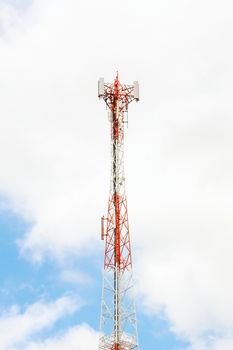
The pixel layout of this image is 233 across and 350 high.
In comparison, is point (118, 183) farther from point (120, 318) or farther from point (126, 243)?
point (120, 318)

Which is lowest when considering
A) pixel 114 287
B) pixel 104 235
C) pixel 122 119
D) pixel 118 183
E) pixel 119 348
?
pixel 119 348

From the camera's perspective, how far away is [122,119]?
10125cm

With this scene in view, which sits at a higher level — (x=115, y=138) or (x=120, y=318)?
A: (x=115, y=138)

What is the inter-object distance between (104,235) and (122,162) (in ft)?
31.4

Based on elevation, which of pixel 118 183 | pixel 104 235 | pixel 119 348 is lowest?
pixel 119 348

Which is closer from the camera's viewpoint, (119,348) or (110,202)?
(119,348)

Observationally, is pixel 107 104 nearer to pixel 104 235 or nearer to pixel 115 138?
pixel 115 138

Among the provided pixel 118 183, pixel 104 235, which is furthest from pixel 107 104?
pixel 104 235

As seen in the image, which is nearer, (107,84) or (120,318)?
(120,318)

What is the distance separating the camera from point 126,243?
9625cm

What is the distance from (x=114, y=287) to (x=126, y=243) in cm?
567

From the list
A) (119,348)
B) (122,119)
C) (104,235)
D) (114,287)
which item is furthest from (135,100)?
(119,348)

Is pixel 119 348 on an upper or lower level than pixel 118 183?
lower

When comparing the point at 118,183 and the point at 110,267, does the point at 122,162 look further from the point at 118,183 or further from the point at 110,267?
the point at 110,267
